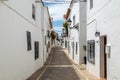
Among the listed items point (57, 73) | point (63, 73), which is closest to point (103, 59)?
point (63, 73)

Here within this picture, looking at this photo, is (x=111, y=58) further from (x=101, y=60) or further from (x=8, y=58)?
(x=8, y=58)

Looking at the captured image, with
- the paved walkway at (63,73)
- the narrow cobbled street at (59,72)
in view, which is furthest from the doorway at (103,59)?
the narrow cobbled street at (59,72)

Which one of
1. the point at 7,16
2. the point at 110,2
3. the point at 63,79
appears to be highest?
the point at 110,2

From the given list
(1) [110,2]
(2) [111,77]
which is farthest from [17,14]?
(2) [111,77]

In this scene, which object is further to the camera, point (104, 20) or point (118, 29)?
point (104, 20)

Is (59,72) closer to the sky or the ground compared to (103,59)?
closer to the ground

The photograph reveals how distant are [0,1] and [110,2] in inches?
193

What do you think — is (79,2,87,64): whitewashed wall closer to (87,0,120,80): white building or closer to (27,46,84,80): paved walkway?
(27,46,84,80): paved walkway

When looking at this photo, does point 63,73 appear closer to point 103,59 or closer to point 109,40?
point 103,59

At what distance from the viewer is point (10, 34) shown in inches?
346

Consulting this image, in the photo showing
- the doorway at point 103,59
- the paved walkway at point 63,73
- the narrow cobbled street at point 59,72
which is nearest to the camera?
the doorway at point 103,59

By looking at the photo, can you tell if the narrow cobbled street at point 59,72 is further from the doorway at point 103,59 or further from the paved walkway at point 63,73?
the doorway at point 103,59

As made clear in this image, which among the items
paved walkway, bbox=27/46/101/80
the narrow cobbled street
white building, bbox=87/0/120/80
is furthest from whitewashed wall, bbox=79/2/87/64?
white building, bbox=87/0/120/80

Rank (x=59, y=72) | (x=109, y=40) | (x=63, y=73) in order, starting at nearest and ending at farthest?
(x=109, y=40) < (x=63, y=73) < (x=59, y=72)
